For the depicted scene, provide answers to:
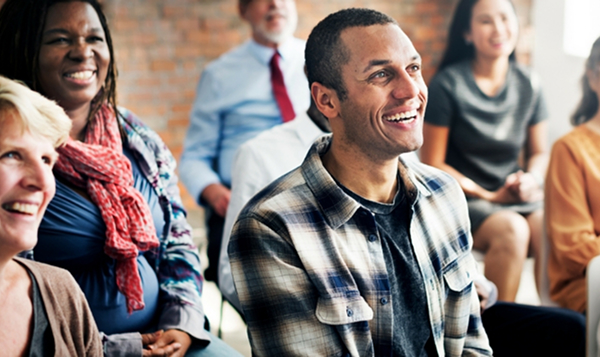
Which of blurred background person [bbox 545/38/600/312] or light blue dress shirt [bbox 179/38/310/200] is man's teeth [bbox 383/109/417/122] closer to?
blurred background person [bbox 545/38/600/312]

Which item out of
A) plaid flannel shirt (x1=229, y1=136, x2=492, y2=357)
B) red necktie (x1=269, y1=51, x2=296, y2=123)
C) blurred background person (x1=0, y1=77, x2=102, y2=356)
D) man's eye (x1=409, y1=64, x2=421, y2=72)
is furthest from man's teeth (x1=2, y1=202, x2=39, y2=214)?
red necktie (x1=269, y1=51, x2=296, y2=123)

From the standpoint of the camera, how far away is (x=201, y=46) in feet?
15.9

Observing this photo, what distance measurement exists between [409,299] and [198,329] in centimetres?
58

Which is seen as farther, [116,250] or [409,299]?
[116,250]

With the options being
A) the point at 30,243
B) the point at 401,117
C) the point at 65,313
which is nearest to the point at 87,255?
the point at 65,313

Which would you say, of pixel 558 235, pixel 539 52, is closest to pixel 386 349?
pixel 558 235

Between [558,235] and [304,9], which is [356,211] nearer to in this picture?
[558,235]

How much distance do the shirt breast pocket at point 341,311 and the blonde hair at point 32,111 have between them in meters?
0.60

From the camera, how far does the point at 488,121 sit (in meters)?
2.83

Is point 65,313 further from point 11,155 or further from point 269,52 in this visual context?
point 269,52

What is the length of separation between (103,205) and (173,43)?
3443 millimetres

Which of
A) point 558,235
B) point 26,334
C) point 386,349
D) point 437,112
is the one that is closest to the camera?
point 26,334

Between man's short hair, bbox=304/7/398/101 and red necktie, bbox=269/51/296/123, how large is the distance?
4.37 ft

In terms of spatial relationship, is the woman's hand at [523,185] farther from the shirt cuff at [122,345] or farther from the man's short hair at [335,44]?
the shirt cuff at [122,345]
